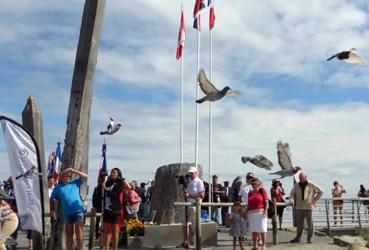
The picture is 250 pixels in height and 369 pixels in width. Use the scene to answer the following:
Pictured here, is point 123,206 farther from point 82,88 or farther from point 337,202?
point 337,202

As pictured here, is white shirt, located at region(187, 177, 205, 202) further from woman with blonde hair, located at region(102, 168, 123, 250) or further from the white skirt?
woman with blonde hair, located at region(102, 168, 123, 250)

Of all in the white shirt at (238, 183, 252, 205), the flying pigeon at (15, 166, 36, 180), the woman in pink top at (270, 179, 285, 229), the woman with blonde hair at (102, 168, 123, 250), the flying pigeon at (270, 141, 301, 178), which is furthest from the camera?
the woman in pink top at (270, 179, 285, 229)

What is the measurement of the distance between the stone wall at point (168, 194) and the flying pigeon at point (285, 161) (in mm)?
2143

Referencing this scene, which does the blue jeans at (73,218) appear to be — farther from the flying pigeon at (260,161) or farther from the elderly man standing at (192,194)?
the flying pigeon at (260,161)

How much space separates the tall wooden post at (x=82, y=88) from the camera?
1105 cm

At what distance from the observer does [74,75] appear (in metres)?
11.3

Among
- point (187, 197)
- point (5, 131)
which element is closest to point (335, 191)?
point (187, 197)

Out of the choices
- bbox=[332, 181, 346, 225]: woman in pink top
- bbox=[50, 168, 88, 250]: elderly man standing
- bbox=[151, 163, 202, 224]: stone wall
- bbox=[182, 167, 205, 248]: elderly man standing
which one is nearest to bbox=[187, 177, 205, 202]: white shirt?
bbox=[182, 167, 205, 248]: elderly man standing

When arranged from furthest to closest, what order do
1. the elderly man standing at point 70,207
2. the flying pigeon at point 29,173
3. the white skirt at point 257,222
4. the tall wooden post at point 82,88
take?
1. the white skirt at point 257,222
2. the tall wooden post at point 82,88
3. the elderly man standing at point 70,207
4. the flying pigeon at point 29,173

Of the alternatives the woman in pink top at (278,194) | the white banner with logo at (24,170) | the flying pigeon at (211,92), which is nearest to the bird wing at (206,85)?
the flying pigeon at (211,92)

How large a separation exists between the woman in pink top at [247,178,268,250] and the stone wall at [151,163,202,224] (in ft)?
8.76

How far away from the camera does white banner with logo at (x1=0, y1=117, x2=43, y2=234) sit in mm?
10594

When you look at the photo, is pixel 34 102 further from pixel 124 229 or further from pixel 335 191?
pixel 335 191

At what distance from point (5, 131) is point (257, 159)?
7.47 meters
